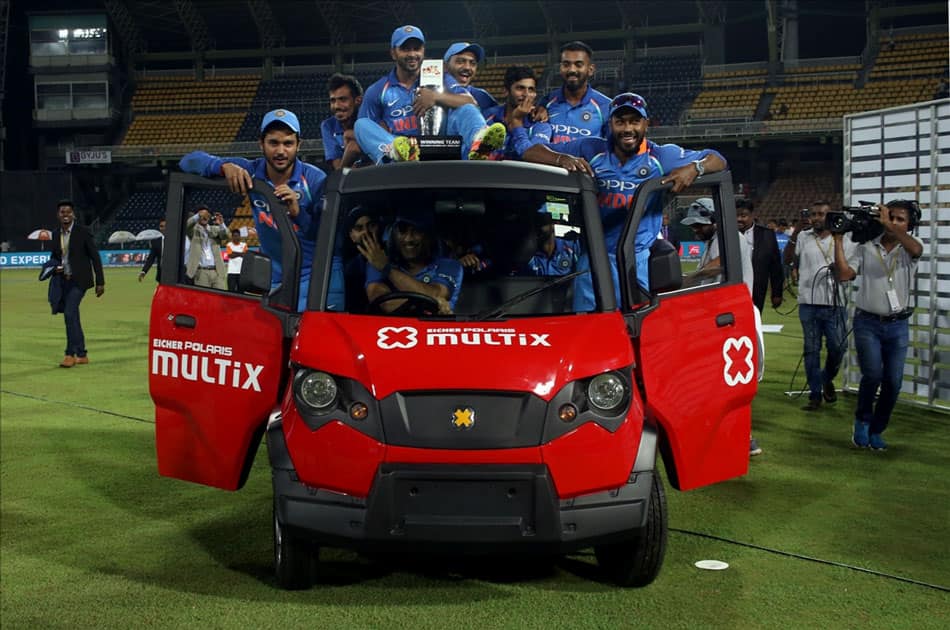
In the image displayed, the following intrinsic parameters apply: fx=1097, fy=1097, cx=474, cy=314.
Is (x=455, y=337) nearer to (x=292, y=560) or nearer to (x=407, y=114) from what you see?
(x=292, y=560)

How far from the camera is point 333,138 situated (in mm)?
8766

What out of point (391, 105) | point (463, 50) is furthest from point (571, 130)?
point (391, 105)

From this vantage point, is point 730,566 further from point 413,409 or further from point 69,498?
point 69,498

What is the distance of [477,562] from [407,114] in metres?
3.38

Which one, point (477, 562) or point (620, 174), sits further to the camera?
point (620, 174)

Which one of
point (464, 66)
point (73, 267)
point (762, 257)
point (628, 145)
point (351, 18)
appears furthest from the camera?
point (351, 18)

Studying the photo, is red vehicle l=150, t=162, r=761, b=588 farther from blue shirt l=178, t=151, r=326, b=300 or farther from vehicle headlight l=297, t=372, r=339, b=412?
blue shirt l=178, t=151, r=326, b=300

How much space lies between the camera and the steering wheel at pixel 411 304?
5.10 m

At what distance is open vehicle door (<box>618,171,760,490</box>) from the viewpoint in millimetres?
5051

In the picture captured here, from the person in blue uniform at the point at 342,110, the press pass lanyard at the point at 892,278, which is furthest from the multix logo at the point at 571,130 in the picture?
the press pass lanyard at the point at 892,278

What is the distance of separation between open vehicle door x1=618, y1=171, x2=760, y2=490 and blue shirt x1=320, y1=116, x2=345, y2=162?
3803 mm

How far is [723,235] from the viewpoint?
18.2ft

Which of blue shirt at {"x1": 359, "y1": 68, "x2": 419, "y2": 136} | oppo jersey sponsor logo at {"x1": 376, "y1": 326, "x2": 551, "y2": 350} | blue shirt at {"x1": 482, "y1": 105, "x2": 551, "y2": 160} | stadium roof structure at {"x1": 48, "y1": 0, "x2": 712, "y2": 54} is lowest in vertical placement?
oppo jersey sponsor logo at {"x1": 376, "y1": 326, "x2": 551, "y2": 350}

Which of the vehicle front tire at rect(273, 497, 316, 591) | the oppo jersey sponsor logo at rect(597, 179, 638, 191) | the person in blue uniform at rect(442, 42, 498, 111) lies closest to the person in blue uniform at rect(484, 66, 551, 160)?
the person in blue uniform at rect(442, 42, 498, 111)
